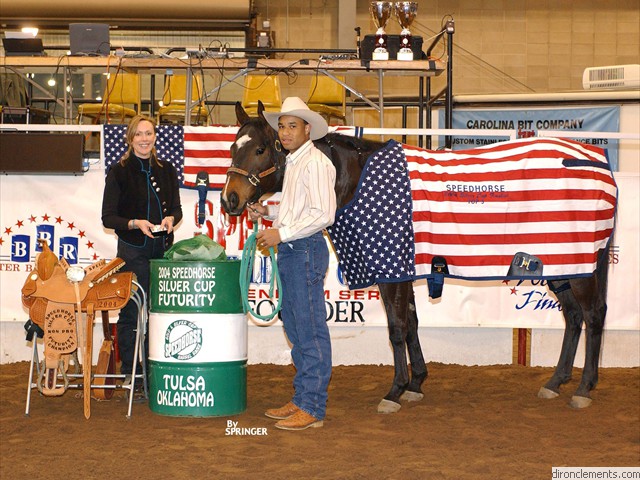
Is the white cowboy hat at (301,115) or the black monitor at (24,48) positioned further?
the black monitor at (24,48)

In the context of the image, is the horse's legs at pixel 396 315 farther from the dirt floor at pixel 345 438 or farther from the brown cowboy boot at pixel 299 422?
the brown cowboy boot at pixel 299 422

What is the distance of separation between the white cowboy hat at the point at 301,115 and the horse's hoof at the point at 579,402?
2.23 metres

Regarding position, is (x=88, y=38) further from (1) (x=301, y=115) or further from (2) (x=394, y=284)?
(2) (x=394, y=284)

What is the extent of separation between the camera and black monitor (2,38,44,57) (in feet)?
26.9

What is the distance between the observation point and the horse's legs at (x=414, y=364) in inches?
211

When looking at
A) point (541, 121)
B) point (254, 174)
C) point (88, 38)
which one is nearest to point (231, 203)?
point (254, 174)

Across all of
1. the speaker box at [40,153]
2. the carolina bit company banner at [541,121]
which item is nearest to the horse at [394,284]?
the speaker box at [40,153]

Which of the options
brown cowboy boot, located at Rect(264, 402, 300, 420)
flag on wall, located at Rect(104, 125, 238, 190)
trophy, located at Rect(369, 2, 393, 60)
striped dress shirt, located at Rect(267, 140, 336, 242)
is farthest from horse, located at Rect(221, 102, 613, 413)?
trophy, located at Rect(369, 2, 393, 60)

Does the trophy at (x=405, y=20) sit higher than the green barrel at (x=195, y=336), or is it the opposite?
the trophy at (x=405, y=20)

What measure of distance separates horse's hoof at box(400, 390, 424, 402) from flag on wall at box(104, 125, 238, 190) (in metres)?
2.05

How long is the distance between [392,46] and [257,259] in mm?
2708

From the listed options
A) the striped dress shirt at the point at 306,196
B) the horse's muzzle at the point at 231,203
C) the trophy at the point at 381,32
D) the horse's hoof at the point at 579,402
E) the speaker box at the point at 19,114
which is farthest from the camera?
the trophy at the point at 381,32

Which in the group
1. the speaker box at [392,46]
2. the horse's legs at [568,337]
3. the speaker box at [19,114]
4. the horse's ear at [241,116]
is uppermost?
the speaker box at [392,46]

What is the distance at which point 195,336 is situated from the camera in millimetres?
4809
